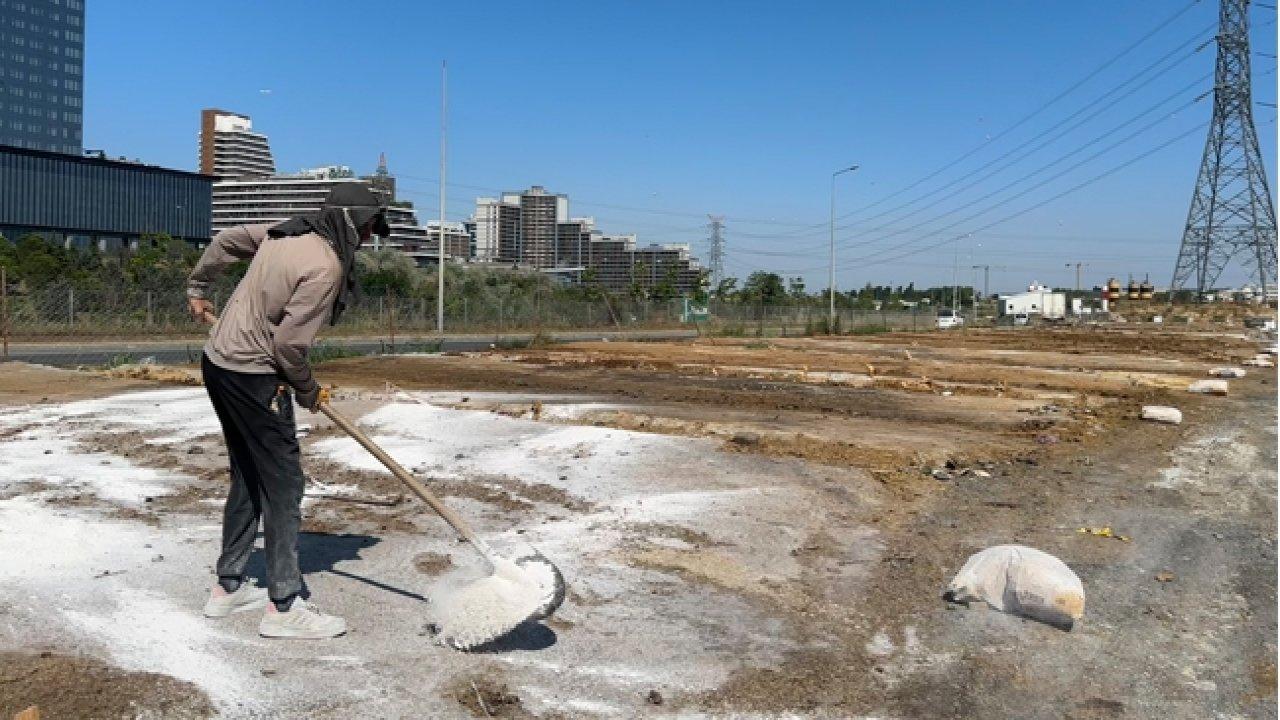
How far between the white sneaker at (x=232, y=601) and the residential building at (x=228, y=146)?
161 m

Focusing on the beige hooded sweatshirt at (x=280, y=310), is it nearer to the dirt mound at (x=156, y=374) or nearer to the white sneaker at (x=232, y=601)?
the white sneaker at (x=232, y=601)

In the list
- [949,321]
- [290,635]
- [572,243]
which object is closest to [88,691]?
[290,635]

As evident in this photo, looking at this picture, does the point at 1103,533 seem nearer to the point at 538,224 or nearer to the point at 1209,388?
the point at 1209,388

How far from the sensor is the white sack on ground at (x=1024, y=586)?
4.80 m

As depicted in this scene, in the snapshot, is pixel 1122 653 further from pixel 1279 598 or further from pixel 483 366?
pixel 483 366

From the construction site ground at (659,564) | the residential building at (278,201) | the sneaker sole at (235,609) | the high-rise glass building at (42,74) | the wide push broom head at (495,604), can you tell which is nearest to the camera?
the construction site ground at (659,564)

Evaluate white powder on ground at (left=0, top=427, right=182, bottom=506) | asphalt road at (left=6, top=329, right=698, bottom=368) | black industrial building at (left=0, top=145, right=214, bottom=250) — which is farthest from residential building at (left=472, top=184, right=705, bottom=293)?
white powder on ground at (left=0, top=427, right=182, bottom=506)

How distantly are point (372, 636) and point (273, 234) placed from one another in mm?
1698

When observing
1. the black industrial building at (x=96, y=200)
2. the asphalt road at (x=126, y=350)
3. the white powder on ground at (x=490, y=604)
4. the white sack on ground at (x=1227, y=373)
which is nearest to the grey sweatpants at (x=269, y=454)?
the white powder on ground at (x=490, y=604)

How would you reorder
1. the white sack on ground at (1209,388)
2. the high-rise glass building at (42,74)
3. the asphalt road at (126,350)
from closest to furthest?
the white sack on ground at (1209,388)
the asphalt road at (126,350)
the high-rise glass building at (42,74)

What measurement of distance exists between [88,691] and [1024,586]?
3.92 m

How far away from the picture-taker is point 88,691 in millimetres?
3510

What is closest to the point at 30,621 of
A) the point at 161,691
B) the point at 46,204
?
the point at 161,691

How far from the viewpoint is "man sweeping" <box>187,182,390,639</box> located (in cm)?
412
